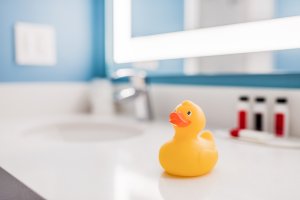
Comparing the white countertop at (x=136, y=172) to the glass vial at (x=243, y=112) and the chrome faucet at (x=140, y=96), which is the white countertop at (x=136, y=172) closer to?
the glass vial at (x=243, y=112)

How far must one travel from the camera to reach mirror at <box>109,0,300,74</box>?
0.92 metres

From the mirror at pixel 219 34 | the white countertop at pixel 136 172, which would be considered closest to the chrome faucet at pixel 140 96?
the mirror at pixel 219 34

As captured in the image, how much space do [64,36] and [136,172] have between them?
105 centimetres

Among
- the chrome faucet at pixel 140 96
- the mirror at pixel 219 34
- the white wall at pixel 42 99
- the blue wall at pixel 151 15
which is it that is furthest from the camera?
the blue wall at pixel 151 15

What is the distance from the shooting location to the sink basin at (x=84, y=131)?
43.9 inches

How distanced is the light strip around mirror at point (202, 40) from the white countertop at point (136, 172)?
38 cm

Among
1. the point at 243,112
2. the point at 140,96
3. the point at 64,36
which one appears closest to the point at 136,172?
the point at 243,112

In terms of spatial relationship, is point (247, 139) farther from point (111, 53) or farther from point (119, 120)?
point (111, 53)

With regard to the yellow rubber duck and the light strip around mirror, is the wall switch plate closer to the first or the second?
the light strip around mirror

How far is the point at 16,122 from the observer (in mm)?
1104

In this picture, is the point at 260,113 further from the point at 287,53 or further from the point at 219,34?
the point at 219,34

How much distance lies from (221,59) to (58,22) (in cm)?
77

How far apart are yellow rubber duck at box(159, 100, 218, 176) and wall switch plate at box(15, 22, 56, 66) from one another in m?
0.97

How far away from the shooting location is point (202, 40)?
1136 mm
